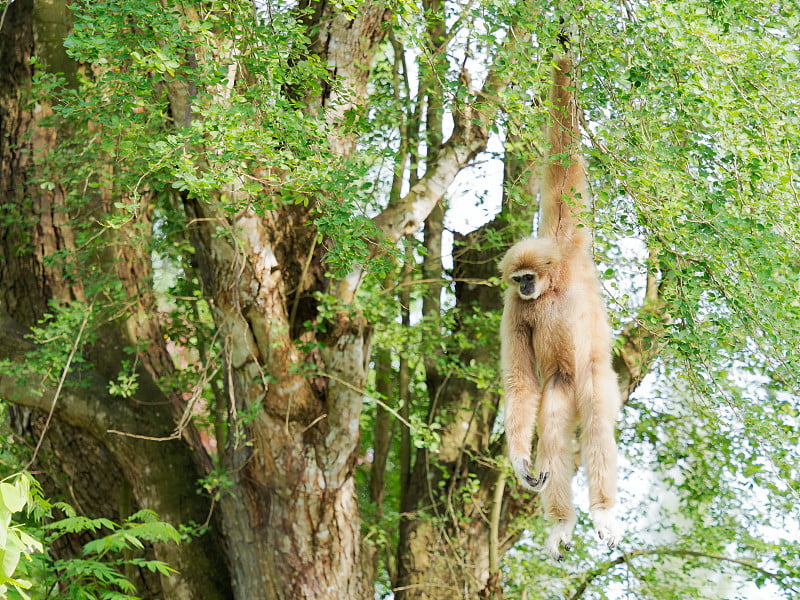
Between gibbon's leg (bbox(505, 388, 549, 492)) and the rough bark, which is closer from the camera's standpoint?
gibbon's leg (bbox(505, 388, 549, 492))

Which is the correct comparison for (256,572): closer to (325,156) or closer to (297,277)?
(297,277)

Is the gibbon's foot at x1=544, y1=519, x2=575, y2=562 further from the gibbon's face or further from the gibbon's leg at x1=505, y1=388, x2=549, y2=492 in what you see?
the gibbon's face

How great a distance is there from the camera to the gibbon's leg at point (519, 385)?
3865 millimetres

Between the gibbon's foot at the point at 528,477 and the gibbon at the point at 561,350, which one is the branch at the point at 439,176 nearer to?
the gibbon at the point at 561,350

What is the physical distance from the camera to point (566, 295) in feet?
12.2

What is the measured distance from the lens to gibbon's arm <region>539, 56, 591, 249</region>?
3.74m

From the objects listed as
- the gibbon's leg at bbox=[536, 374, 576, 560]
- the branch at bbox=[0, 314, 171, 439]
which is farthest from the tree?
the gibbon's leg at bbox=[536, 374, 576, 560]

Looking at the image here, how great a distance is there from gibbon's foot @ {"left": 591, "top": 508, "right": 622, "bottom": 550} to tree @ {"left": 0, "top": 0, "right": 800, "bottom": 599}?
0.79m

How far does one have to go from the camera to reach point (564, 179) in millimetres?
3777

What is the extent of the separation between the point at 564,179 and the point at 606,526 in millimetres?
1483

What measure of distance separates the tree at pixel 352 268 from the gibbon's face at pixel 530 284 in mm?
393

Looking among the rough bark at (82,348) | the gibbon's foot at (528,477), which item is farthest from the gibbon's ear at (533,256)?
the rough bark at (82,348)

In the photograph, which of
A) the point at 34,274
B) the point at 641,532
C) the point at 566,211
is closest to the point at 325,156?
the point at 566,211

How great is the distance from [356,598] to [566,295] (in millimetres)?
3489
